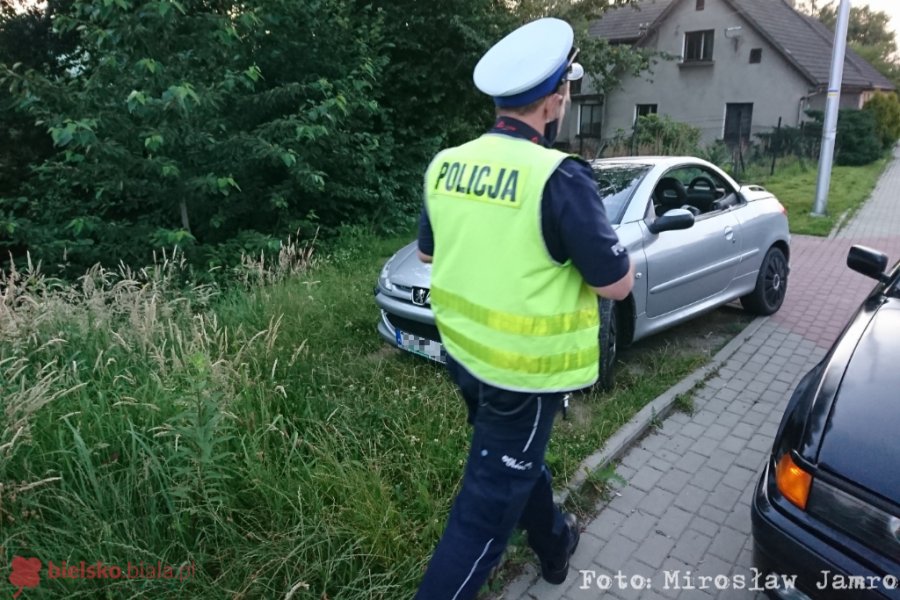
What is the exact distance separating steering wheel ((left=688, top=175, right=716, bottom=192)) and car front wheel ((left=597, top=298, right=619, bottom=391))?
196 centimetres

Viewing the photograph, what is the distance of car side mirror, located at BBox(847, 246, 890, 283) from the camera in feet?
10.4

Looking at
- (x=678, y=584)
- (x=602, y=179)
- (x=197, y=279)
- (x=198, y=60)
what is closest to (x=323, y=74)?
(x=198, y=60)

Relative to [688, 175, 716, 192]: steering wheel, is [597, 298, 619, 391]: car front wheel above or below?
below

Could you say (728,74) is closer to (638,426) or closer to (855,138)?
(855,138)

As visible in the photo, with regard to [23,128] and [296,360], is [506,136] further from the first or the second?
[23,128]

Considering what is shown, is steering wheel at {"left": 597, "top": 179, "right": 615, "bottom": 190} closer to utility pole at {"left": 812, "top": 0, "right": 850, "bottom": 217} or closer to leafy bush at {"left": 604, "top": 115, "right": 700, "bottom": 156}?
utility pole at {"left": 812, "top": 0, "right": 850, "bottom": 217}

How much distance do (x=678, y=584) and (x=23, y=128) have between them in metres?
9.50

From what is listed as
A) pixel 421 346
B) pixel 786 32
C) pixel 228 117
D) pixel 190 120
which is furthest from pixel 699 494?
pixel 786 32

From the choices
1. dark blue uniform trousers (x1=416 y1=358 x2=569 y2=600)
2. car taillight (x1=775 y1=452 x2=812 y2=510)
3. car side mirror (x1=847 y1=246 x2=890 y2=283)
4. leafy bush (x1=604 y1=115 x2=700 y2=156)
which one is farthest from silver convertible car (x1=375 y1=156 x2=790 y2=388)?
leafy bush (x1=604 y1=115 x2=700 y2=156)

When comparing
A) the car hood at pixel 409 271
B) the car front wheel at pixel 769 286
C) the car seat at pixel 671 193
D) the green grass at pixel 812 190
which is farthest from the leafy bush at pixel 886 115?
the car hood at pixel 409 271

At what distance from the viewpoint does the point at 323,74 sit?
8.18 metres

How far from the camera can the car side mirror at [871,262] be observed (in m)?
3.18

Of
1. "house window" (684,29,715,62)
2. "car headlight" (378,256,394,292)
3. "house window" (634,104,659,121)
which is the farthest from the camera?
"house window" (634,104,659,121)

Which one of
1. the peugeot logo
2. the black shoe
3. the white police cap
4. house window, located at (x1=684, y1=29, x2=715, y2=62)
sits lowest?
the black shoe
